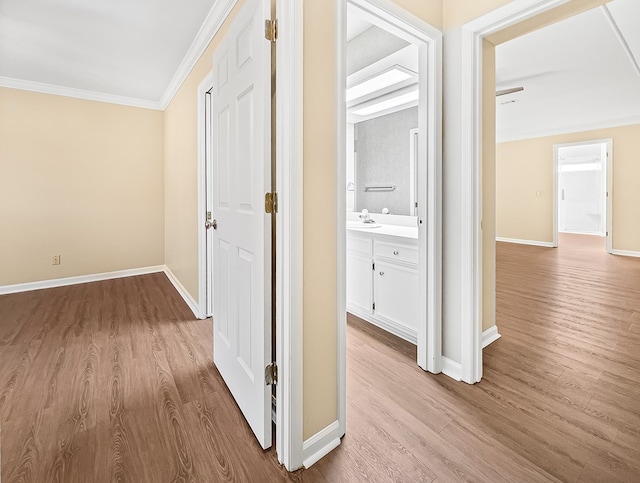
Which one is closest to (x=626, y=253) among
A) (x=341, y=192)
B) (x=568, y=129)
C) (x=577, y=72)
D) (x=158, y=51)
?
(x=568, y=129)

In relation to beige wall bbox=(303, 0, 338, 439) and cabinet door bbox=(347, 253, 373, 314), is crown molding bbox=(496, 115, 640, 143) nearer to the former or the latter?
cabinet door bbox=(347, 253, 373, 314)

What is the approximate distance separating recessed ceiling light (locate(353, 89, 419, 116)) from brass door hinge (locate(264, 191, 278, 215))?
7.74 ft

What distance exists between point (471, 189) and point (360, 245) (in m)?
1.19

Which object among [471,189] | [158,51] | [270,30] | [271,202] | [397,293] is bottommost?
[397,293]

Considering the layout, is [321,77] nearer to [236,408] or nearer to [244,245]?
[244,245]

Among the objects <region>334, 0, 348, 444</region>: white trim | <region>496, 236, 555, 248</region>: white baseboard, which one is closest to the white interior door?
<region>334, 0, 348, 444</region>: white trim

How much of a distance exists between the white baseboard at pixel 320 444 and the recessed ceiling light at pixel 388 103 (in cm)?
295

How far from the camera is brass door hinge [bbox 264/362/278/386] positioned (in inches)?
56.4

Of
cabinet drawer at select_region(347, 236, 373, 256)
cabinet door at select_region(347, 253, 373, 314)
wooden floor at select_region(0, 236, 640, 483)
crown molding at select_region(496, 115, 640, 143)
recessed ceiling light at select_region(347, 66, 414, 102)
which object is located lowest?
wooden floor at select_region(0, 236, 640, 483)

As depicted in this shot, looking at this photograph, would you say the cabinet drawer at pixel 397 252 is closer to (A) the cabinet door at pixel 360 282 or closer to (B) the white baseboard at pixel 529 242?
(A) the cabinet door at pixel 360 282

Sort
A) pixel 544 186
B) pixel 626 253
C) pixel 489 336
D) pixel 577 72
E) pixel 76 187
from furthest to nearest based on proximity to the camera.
Result: pixel 544 186 < pixel 626 253 < pixel 76 187 < pixel 577 72 < pixel 489 336

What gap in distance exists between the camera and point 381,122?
3.64 metres

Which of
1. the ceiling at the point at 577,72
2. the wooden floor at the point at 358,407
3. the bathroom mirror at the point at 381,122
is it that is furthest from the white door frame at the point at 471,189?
the ceiling at the point at 577,72

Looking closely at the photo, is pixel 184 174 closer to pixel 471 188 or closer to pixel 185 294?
pixel 185 294
